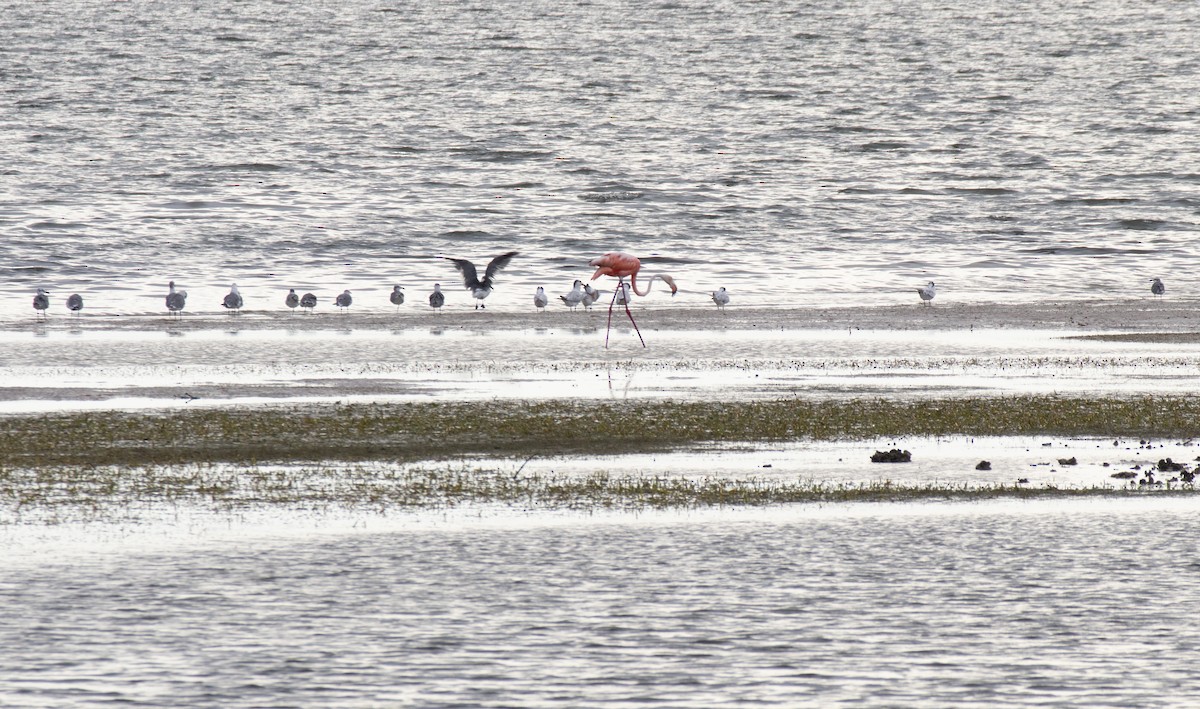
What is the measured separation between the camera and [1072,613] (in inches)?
380

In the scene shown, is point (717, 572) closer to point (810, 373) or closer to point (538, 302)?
point (810, 373)

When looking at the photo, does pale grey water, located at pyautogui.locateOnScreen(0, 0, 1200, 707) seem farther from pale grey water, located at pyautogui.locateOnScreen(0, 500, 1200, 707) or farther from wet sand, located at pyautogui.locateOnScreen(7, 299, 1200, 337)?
wet sand, located at pyautogui.locateOnScreen(7, 299, 1200, 337)

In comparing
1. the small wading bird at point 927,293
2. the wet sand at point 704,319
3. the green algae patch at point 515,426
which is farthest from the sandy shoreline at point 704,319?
the green algae patch at point 515,426

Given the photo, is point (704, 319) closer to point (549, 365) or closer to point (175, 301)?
point (549, 365)

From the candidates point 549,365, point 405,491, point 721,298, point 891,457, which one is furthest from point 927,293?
point 405,491

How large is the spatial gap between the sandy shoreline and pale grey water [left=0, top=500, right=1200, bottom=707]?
51.3 feet

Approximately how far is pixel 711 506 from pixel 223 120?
57.4m

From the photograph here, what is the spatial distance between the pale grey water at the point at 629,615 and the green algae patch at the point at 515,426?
333cm

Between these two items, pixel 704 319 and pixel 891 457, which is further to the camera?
pixel 704 319

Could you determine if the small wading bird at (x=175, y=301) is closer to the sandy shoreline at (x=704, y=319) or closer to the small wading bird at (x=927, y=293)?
the sandy shoreline at (x=704, y=319)

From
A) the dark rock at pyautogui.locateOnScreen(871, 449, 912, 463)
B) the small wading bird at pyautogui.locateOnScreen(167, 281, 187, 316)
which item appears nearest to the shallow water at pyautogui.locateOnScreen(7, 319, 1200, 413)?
the small wading bird at pyautogui.locateOnScreen(167, 281, 187, 316)

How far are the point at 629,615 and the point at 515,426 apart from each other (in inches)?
268

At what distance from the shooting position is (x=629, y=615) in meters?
9.66

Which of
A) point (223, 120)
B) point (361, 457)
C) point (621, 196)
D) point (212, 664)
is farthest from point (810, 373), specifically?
Result: point (223, 120)
